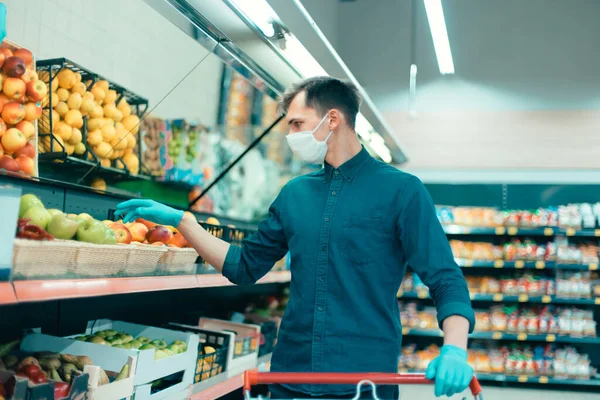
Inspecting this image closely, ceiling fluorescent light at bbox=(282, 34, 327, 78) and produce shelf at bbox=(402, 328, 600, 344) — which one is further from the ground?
ceiling fluorescent light at bbox=(282, 34, 327, 78)

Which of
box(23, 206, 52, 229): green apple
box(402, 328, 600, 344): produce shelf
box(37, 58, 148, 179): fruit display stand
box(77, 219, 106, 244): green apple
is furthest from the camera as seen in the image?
box(402, 328, 600, 344): produce shelf

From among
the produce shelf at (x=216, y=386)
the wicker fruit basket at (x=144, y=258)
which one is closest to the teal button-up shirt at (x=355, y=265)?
the wicker fruit basket at (x=144, y=258)

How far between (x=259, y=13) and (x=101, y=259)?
111 centimetres

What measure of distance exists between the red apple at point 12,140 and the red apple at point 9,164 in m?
0.04

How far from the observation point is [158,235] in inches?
108

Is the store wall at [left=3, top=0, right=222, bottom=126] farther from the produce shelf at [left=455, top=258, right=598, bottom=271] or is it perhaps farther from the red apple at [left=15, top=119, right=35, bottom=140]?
the produce shelf at [left=455, top=258, right=598, bottom=271]

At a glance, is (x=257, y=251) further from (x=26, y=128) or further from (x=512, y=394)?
(x=512, y=394)

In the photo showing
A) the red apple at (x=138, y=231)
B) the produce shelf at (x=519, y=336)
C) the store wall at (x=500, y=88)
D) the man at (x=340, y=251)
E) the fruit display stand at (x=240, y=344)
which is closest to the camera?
the man at (x=340, y=251)

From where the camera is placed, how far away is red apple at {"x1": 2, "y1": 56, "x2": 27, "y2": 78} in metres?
2.29

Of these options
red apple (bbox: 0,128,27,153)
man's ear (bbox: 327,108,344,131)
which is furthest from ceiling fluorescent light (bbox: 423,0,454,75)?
red apple (bbox: 0,128,27,153)

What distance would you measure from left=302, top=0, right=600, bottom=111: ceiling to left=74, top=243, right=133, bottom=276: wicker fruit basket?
5936 mm

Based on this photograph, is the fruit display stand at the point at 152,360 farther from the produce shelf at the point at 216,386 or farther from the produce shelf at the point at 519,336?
the produce shelf at the point at 519,336

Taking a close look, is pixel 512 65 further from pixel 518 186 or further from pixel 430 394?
pixel 430 394

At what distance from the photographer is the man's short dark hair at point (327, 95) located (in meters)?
2.15
